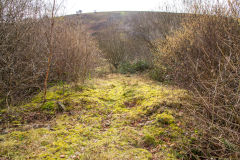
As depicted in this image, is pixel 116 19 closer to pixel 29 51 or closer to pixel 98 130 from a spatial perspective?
pixel 29 51

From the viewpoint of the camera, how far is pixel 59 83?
5.79 meters

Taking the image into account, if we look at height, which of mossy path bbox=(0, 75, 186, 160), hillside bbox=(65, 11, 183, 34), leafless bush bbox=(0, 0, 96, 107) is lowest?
mossy path bbox=(0, 75, 186, 160)

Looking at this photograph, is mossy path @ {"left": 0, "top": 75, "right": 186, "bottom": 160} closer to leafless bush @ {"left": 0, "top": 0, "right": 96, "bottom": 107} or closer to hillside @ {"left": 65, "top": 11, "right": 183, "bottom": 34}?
leafless bush @ {"left": 0, "top": 0, "right": 96, "bottom": 107}

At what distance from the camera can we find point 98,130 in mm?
3457

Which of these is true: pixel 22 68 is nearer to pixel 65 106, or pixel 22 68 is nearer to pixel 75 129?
pixel 65 106

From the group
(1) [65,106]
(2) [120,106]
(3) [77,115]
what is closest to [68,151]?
(3) [77,115]

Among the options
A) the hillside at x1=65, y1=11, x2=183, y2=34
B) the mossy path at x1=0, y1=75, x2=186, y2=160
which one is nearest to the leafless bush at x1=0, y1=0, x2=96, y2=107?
the mossy path at x1=0, y1=75, x2=186, y2=160

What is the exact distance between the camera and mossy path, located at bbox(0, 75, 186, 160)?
8.54 ft

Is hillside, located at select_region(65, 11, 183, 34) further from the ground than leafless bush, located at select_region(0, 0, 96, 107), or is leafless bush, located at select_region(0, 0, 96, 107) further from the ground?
hillside, located at select_region(65, 11, 183, 34)

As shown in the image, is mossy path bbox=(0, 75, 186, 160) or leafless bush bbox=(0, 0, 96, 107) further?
leafless bush bbox=(0, 0, 96, 107)

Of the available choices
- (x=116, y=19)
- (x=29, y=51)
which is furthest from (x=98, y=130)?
(x=116, y=19)

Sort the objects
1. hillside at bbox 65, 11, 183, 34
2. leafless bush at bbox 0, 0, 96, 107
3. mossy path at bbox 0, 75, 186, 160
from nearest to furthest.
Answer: mossy path at bbox 0, 75, 186, 160 → leafless bush at bbox 0, 0, 96, 107 → hillside at bbox 65, 11, 183, 34

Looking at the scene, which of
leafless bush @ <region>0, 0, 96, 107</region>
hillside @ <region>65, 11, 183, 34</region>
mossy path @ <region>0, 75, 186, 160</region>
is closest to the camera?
mossy path @ <region>0, 75, 186, 160</region>

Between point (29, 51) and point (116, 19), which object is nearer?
point (29, 51)
